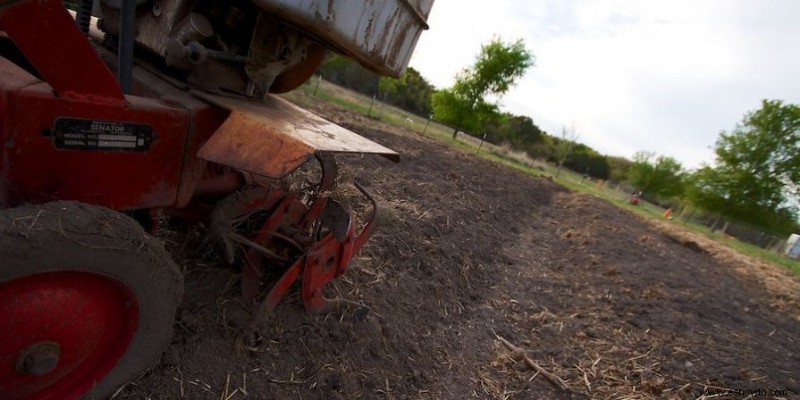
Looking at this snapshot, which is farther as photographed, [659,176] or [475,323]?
[659,176]

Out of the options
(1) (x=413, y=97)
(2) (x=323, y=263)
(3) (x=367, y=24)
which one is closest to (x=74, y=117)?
(3) (x=367, y=24)

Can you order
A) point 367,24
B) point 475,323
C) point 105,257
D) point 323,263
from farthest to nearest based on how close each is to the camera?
point 475,323
point 323,263
point 367,24
point 105,257

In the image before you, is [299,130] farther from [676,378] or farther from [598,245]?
[598,245]

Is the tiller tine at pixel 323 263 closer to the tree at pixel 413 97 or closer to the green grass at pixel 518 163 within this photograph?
the green grass at pixel 518 163

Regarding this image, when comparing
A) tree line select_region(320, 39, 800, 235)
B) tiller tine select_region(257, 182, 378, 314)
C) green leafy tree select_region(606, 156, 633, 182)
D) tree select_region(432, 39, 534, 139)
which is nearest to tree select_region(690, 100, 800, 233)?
tree line select_region(320, 39, 800, 235)

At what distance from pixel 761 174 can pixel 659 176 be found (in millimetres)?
17123

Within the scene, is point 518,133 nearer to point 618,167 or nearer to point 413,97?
point 413,97

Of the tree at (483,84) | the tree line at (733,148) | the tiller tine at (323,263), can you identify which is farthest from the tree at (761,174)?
the tiller tine at (323,263)

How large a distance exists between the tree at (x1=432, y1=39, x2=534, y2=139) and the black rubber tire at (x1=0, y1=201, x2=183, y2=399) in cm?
2655

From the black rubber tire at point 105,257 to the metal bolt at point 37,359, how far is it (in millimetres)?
260

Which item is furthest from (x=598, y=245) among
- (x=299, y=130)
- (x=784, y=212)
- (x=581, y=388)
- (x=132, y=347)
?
(x=784, y=212)

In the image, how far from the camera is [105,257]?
5.14ft

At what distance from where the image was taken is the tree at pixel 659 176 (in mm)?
44906

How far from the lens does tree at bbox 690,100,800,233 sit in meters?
28.2
